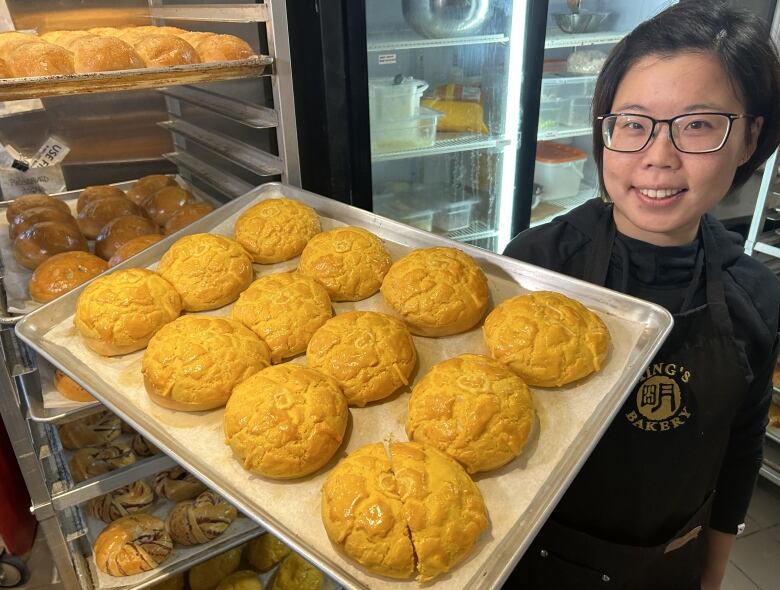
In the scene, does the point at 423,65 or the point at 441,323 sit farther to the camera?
the point at 423,65

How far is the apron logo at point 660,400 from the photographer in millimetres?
1403

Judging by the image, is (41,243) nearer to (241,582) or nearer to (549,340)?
(241,582)

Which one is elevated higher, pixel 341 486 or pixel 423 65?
pixel 423 65

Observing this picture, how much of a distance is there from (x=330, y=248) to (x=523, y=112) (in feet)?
6.00

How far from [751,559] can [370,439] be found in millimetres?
2373

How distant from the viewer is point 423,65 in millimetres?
3080

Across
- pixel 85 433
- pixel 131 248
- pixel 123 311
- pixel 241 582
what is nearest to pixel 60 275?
pixel 131 248

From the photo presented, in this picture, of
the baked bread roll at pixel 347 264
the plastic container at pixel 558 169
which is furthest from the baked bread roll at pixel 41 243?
the plastic container at pixel 558 169

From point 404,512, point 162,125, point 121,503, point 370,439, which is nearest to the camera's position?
point 404,512

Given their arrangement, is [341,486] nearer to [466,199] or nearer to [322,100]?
[322,100]

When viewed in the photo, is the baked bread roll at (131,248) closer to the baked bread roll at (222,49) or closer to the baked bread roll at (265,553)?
the baked bread roll at (222,49)

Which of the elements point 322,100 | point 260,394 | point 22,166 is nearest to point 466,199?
point 322,100

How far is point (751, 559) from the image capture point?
8.45 feet

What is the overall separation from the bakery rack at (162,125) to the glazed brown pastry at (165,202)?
0.12 metres
